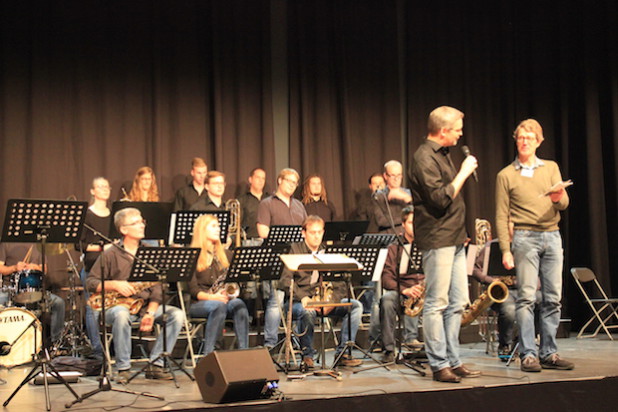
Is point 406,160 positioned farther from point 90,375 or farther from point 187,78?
point 90,375

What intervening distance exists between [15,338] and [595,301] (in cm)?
611

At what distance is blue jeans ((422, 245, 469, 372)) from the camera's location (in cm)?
503

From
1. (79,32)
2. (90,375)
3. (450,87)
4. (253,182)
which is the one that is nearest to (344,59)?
(450,87)

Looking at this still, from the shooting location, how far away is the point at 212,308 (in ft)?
20.6

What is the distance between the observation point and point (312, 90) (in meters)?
9.70

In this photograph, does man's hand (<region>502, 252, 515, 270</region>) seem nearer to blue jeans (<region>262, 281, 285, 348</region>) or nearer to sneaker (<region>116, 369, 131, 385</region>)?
blue jeans (<region>262, 281, 285, 348</region>)

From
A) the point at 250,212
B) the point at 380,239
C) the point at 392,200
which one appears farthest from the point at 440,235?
the point at 250,212

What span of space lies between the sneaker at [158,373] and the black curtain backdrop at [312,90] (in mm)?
3194

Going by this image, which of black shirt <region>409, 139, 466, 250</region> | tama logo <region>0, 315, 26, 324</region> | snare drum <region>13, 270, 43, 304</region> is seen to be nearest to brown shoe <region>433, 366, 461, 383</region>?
black shirt <region>409, 139, 466, 250</region>

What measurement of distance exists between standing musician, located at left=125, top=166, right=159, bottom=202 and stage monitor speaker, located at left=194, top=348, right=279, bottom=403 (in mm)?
3524

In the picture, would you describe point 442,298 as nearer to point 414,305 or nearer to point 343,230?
point 414,305

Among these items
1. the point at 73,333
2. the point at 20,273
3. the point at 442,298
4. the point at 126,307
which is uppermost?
the point at 20,273

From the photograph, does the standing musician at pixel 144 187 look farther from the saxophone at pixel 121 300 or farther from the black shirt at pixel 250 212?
the saxophone at pixel 121 300

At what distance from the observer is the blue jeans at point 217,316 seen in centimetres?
625
